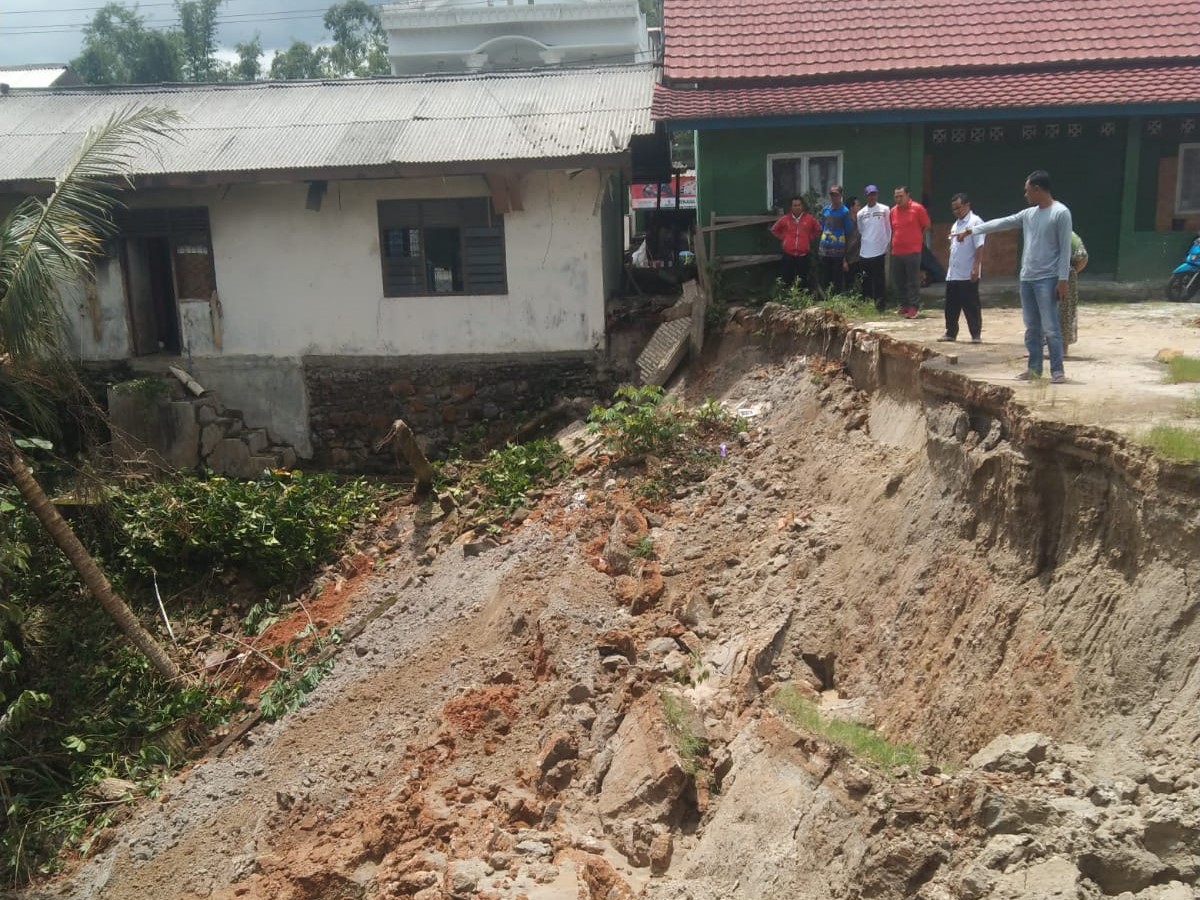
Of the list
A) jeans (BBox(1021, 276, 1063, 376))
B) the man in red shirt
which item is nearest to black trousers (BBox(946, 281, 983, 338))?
jeans (BBox(1021, 276, 1063, 376))

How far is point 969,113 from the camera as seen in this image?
1291 cm

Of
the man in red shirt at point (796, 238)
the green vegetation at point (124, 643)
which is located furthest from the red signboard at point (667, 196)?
the green vegetation at point (124, 643)

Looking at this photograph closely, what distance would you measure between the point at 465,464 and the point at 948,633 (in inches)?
293

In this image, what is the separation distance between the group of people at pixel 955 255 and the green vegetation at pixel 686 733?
3.08 m

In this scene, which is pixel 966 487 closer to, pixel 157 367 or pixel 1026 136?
pixel 1026 136

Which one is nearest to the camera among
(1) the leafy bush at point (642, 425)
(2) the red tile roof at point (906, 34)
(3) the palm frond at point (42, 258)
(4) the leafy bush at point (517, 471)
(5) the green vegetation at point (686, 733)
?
(5) the green vegetation at point (686, 733)

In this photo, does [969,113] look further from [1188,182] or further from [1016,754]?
[1016,754]

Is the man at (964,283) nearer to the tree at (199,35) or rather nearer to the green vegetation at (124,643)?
the green vegetation at (124,643)

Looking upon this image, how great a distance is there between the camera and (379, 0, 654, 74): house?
31250 millimetres

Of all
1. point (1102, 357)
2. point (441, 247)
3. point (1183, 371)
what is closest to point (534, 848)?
point (1183, 371)

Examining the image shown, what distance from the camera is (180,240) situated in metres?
13.8

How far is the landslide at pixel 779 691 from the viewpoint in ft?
14.2

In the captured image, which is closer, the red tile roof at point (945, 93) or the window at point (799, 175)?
the red tile roof at point (945, 93)

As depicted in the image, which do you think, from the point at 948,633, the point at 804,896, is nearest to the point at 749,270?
the point at 948,633
